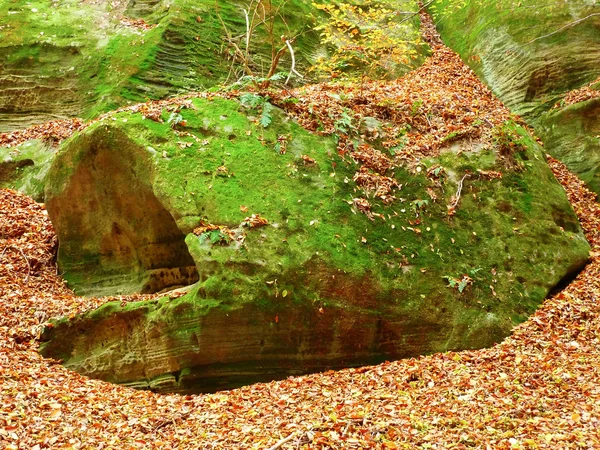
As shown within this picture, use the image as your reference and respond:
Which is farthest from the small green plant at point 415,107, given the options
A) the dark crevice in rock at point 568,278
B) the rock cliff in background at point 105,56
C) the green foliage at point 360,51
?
the rock cliff in background at point 105,56

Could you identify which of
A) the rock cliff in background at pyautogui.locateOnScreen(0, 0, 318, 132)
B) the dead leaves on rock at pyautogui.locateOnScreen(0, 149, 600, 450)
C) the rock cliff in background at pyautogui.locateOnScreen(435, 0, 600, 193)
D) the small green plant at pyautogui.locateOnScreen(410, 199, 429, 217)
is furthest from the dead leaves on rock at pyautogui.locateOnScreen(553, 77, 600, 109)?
Answer: the rock cliff in background at pyautogui.locateOnScreen(0, 0, 318, 132)

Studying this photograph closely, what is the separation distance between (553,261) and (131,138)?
7.21 meters

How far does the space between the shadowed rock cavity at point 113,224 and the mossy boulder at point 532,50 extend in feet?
31.6

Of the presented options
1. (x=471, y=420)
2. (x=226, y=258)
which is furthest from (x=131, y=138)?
(x=471, y=420)

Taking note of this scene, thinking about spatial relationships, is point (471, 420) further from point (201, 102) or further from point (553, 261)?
point (201, 102)

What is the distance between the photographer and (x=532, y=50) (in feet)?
48.4

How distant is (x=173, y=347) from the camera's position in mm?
7363

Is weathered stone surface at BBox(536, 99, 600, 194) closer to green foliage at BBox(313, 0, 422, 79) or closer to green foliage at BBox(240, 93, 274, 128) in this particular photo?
green foliage at BBox(313, 0, 422, 79)

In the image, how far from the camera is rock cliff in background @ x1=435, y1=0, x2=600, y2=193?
12.0 meters

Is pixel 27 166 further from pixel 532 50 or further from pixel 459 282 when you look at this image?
pixel 532 50

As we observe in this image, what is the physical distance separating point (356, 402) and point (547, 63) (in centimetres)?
1166

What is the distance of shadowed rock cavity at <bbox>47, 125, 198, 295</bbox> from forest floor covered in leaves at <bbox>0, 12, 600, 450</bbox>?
2.84 feet

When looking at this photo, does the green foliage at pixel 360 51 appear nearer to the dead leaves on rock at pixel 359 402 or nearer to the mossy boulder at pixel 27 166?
the mossy boulder at pixel 27 166

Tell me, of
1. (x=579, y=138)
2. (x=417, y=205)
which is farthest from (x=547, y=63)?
(x=417, y=205)
